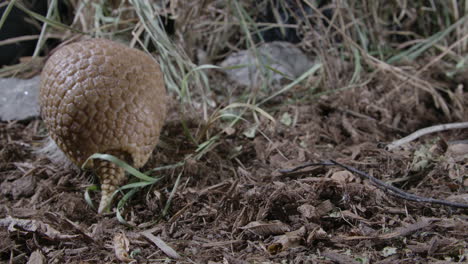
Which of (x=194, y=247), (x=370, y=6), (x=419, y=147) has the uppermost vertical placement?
(x=370, y=6)

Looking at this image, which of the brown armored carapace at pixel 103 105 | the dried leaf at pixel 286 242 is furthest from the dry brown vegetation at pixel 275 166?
the brown armored carapace at pixel 103 105

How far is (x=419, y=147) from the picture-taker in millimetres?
2133

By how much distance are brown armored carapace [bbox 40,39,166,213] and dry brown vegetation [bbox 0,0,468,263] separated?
184 millimetres

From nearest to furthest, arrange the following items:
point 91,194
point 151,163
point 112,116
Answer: point 112,116 < point 91,194 < point 151,163

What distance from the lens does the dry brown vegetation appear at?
154cm

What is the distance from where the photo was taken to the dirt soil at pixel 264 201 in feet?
4.90

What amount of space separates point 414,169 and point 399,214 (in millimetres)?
367

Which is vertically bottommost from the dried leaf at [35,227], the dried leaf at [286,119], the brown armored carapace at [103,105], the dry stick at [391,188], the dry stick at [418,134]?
the dry stick at [418,134]

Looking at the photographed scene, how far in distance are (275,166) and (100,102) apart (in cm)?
93

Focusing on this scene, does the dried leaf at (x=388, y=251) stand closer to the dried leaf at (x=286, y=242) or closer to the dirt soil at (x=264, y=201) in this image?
the dirt soil at (x=264, y=201)

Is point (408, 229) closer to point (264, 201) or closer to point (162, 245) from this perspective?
point (264, 201)

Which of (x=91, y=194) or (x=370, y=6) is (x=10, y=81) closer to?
(x=91, y=194)

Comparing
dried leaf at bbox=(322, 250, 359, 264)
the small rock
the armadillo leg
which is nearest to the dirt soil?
dried leaf at bbox=(322, 250, 359, 264)

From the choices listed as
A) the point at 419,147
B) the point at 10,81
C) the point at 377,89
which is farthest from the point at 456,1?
the point at 10,81
